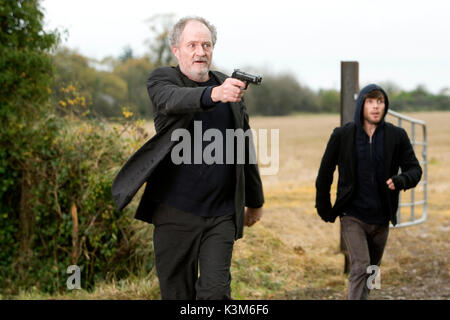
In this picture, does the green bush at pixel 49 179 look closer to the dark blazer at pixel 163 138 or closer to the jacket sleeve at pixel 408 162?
the jacket sleeve at pixel 408 162

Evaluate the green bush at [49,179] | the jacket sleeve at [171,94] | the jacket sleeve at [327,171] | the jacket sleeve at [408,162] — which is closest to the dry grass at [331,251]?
the green bush at [49,179]

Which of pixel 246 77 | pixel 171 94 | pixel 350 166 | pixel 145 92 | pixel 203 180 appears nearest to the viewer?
pixel 246 77

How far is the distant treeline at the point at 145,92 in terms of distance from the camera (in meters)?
18.8

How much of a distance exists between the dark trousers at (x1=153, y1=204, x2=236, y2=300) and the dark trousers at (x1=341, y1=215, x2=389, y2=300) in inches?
60.8

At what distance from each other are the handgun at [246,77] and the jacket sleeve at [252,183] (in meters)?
0.74

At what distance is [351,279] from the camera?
4941 mm

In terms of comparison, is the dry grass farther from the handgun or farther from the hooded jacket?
the handgun

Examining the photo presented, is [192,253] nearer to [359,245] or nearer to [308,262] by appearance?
[359,245]

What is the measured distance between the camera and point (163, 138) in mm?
3691

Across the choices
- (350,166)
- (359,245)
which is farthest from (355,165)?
(359,245)

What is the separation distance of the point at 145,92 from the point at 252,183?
18.2 meters

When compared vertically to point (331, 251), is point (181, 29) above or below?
above
